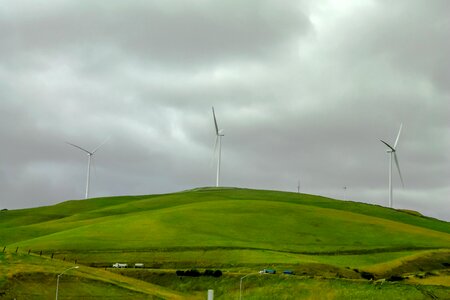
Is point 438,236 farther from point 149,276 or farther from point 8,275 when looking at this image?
point 8,275

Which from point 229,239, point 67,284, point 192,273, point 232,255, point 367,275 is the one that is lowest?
point 67,284

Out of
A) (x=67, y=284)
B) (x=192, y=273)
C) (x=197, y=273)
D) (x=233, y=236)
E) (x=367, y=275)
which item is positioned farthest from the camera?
(x=233, y=236)

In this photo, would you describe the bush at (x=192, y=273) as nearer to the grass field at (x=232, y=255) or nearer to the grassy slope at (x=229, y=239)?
the grass field at (x=232, y=255)

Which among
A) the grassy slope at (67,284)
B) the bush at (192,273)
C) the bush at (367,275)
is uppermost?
the bush at (367,275)

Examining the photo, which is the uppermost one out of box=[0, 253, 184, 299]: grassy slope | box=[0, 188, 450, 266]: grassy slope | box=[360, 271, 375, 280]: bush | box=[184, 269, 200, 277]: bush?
box=[0, 188, 450, 266]: grassy slope

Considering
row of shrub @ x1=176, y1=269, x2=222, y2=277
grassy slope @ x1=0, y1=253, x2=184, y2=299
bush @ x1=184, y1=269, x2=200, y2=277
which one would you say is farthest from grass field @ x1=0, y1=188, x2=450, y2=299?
bush @ x1=184, y1=269, x2=200, y2=277

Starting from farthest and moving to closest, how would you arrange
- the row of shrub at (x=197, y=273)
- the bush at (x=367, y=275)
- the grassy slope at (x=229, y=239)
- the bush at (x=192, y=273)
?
the grassy slope at (x=229, y=239) < the bush at (x=367, y=275) < the bush at (x=192, y=273) < the row of shrub at (x=197, y=273)

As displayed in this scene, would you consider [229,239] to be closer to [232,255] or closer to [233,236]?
[233,236]

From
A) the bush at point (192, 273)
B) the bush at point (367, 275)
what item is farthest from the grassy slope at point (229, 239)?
the bush at point (192, 273)

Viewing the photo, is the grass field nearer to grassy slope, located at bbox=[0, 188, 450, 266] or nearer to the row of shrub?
grassy slope, located at bbox=[0, 188, 450, 266]

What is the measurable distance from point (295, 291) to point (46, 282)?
133 feet

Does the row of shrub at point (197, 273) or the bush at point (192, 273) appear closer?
the row of shrub at point (197, 273)

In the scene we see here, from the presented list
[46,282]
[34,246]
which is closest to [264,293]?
[46,282]

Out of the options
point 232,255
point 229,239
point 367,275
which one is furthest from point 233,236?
point 367,275
